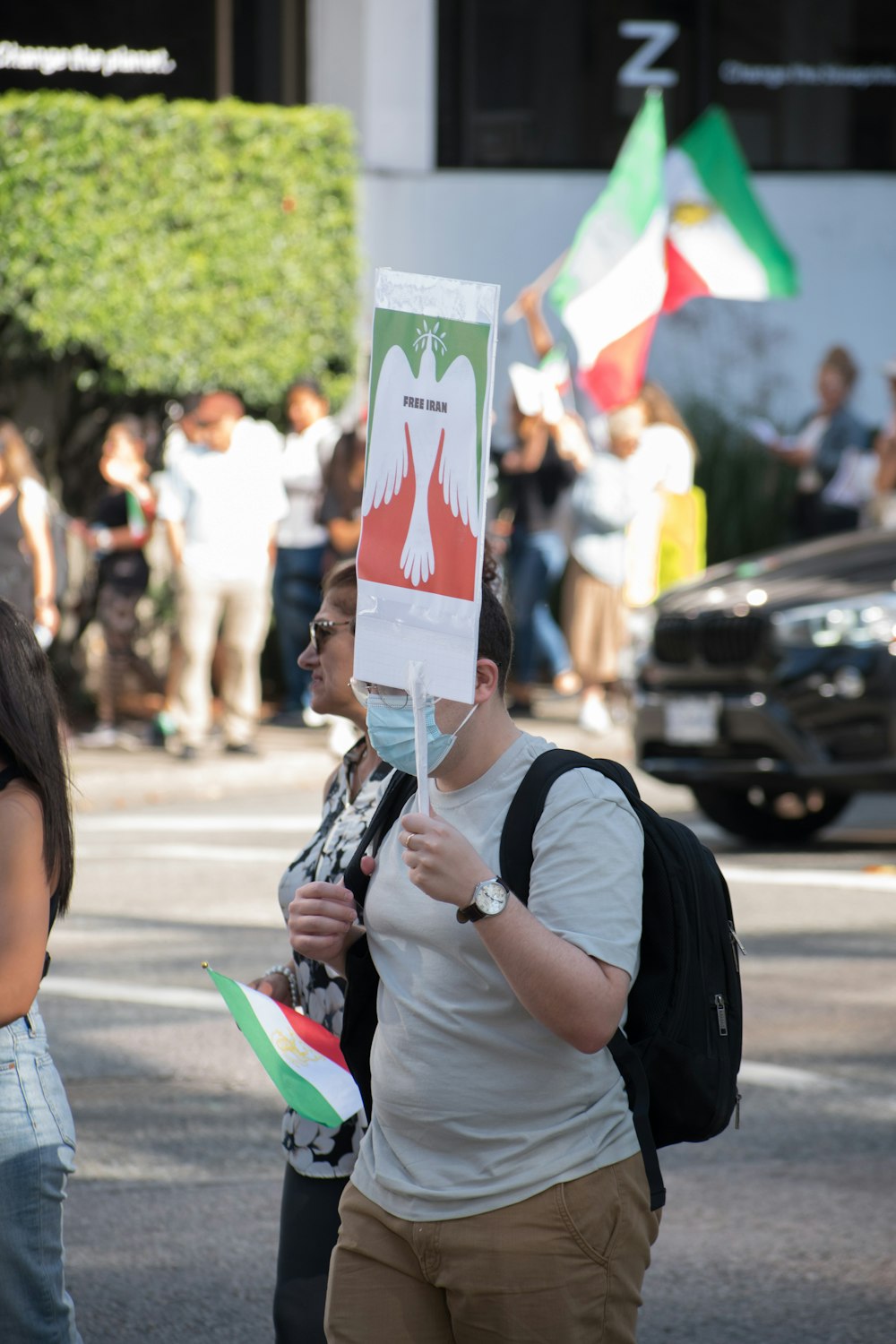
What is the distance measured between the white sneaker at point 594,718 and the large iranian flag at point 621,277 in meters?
2.14

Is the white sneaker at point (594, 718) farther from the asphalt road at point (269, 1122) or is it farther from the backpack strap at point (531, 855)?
the backpack strap at point (531, 855)

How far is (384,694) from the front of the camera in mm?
3049

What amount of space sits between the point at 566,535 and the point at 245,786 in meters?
3.61

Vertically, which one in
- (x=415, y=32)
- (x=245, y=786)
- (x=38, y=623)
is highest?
(x=415, y=32)

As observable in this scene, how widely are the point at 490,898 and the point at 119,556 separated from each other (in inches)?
507

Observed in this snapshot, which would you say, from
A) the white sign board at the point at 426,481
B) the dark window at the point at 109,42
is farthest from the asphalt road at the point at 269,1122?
the dark window at the point at 109,42

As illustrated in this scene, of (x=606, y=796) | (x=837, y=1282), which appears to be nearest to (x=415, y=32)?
(x=837, y=1282)

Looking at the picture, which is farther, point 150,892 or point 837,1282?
point 150,892

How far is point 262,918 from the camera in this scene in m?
9.22

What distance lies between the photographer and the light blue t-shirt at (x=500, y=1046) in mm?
2979

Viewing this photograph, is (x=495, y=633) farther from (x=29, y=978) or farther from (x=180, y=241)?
(x=180, y=241)

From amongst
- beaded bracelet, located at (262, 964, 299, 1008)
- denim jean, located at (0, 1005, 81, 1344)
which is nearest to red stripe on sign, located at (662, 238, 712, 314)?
beaded bracelet, located at (262, 964, 299, 1008)

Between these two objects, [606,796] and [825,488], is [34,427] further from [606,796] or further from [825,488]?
[606,796]

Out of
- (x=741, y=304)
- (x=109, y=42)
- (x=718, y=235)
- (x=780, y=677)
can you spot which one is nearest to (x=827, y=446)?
(x=718, y=235)
